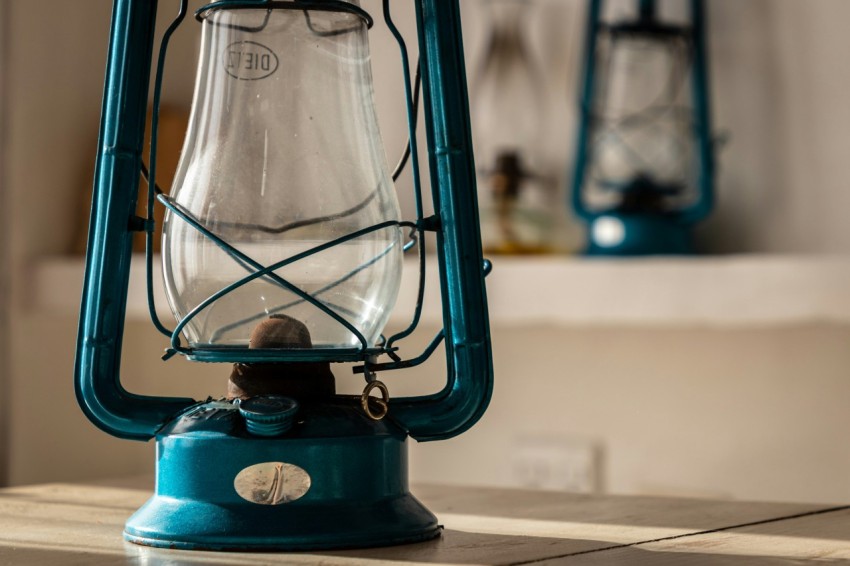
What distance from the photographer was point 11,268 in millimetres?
1719

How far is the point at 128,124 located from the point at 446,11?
17cm

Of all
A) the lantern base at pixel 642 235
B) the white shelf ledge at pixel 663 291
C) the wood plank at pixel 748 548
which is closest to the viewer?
the wood plank at pixel 748 548

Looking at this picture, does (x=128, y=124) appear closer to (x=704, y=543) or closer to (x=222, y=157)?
(x=222, y=157)

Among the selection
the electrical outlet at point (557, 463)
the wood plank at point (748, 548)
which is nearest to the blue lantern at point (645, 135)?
the electrical outlet at point (557, 463)

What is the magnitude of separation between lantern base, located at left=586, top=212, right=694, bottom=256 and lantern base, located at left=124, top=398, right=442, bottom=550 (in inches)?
34.0

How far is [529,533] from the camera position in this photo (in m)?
0.64

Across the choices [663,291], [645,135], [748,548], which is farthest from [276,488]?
[645,135]

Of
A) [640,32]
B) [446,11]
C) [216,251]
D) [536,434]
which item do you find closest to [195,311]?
[216,251]

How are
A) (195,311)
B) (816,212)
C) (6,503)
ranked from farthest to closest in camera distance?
(816,212) < (6,503) < (195,311)

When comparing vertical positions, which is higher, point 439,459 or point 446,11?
point 446,11

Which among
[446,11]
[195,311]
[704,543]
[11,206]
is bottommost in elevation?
[704,543]

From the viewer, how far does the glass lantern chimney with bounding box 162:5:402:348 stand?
62cm

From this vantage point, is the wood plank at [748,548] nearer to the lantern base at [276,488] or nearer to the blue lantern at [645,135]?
the lantern base at [276,488]

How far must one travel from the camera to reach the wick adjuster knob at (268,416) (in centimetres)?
58
